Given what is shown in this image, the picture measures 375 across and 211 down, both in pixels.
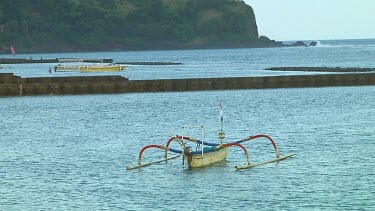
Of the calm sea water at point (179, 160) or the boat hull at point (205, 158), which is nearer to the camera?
the calm sea water at point (179, 160)

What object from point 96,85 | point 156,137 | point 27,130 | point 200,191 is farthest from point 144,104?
point 200,191

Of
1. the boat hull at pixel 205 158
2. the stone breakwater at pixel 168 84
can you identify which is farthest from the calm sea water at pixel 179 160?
the stone breakwater at pixel 168 84

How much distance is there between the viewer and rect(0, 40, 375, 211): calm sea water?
1531 inches

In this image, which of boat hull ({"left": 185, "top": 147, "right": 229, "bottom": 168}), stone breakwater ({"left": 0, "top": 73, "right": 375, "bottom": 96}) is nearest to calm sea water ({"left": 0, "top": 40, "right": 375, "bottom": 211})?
boat hull ({"left": 185, "top": 147, "right": 229, "bottom": 168})

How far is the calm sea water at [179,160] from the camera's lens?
38.9 metres

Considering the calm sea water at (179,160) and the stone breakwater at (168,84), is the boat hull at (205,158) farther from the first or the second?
the stone breakwater at (168,84)

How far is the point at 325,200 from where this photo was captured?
38031 millimetres

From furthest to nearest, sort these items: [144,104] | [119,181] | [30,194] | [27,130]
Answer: [144,104], [27,130], [119,181], [30,194]

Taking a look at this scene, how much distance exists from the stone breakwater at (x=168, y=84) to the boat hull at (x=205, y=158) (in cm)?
5660

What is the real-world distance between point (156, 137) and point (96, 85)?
43.0 m

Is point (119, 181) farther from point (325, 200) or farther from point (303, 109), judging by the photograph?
point (303, 109)

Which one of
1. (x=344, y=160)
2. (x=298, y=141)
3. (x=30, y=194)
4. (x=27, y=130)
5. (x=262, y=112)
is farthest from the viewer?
(x=262, y=112)

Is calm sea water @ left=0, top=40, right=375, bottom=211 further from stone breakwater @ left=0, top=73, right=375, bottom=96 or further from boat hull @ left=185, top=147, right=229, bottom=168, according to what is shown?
stone breakwater @ left=0, top=73, right=375, bottom=96

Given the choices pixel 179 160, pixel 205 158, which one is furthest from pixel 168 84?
pixel 205 158
